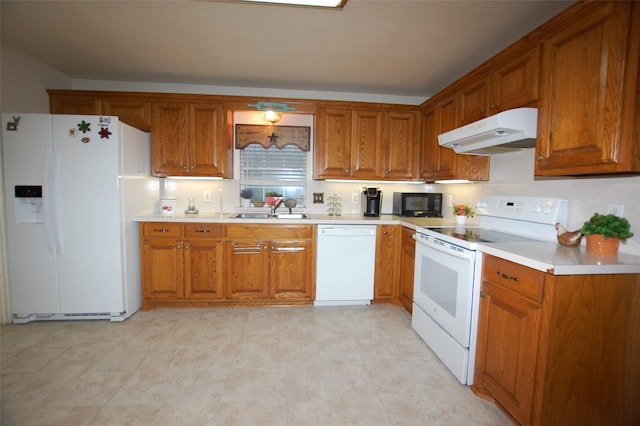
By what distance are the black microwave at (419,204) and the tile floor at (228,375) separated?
121cm

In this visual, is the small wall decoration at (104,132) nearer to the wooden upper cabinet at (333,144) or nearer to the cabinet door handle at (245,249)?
the cabinet door handle at (245,249)

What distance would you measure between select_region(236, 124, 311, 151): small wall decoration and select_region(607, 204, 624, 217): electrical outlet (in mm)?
2699

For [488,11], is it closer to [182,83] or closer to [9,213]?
[182,83]

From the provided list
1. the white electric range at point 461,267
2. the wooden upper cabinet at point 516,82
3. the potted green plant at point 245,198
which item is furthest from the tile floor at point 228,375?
the wooden upper cabinet at point 516,82

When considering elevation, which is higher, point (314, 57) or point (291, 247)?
point (314, 57)

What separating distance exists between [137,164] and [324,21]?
2178mm

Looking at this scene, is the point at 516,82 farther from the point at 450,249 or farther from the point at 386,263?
the point at 386,263

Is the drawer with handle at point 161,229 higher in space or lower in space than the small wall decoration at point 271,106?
lower

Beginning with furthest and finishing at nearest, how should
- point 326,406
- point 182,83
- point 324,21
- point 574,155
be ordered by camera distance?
1. point 182,83
2. point 324,21
3. point 326,406
4. point 574,155

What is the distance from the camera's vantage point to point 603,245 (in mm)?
1543

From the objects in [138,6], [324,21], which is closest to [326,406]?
[324,21]

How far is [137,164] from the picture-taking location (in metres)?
2.92

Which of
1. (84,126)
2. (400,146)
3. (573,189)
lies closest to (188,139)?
(84,126)

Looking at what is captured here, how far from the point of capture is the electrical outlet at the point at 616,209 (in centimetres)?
161
